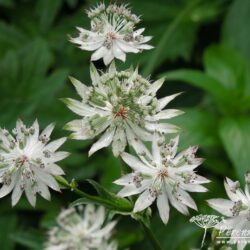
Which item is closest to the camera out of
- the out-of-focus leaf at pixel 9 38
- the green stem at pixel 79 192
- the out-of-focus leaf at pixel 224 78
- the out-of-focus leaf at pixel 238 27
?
the green stem at pixel 79 192

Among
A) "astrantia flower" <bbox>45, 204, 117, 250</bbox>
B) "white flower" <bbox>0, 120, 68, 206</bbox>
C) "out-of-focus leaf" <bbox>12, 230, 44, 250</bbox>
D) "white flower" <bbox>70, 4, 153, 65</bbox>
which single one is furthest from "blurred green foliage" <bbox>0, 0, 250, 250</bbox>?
"white flower" <bbox>0, 120, 68, 206</bbox>

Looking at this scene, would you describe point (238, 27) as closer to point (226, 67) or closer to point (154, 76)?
point (226, 67)

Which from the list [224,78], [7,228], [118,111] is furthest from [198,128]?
[118,111]

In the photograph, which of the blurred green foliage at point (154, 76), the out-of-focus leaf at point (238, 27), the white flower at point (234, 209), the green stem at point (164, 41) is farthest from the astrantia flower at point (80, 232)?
the out-of-focus leaf at point (238, 27)

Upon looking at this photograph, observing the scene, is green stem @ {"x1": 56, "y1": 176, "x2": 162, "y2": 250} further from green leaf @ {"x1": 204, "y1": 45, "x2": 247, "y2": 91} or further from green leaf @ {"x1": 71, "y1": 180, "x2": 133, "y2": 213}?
green leaf @ {"x1": 204, "y1": 45, "x2": 247, "y2": 91}

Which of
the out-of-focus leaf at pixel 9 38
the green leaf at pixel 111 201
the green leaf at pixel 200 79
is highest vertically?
the out-of-focus leaf at pixel 9 38

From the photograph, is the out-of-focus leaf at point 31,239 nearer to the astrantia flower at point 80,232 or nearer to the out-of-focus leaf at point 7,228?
the astrantia flower at point 80,232
